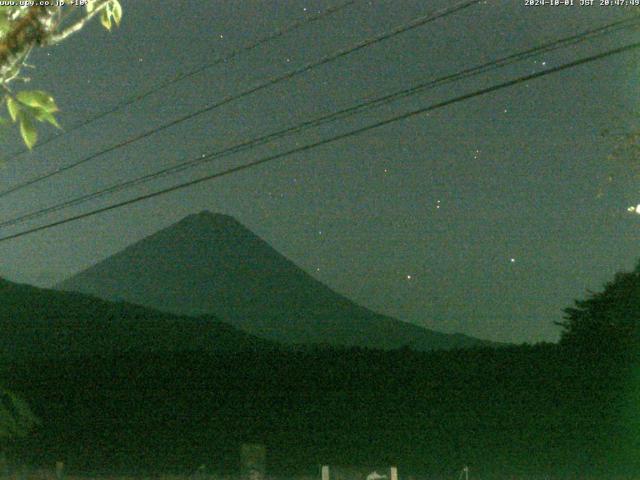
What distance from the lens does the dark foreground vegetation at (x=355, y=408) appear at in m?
15.3

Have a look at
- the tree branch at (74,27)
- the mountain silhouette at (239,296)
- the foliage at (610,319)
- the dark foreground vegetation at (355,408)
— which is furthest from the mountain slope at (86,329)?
the mountain silhouette at (239,296)

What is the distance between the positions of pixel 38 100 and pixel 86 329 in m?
47.6

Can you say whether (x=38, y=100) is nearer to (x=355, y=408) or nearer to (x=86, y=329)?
(x=355, y=408)

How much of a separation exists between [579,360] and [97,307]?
59.2 meters

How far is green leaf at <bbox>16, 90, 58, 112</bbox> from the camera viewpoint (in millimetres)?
2994

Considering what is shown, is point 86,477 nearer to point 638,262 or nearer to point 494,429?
point 494,429

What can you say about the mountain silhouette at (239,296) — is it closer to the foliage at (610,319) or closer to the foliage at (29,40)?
the foliage at (610,319)

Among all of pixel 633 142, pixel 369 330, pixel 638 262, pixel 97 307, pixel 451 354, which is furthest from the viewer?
pixel 369 330

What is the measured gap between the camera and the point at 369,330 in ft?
424

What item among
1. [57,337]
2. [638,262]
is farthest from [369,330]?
[638,262]

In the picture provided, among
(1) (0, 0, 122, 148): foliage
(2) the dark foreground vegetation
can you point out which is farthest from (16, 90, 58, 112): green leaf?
(2) the dark foreground vegetation

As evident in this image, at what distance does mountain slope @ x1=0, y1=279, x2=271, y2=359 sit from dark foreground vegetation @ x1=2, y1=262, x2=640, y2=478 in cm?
875

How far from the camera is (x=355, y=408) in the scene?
17.1m

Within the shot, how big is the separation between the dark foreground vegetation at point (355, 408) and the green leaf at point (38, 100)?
13.8m
